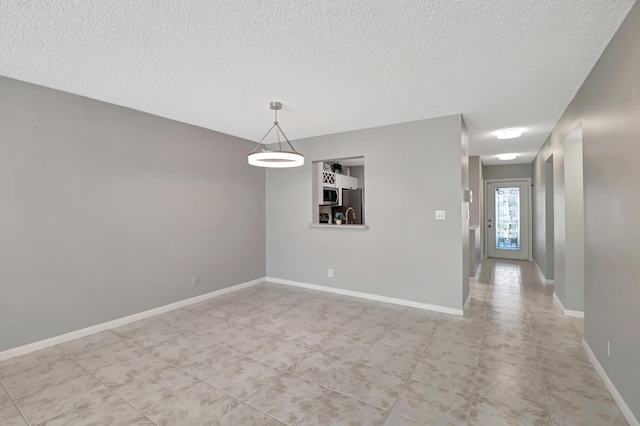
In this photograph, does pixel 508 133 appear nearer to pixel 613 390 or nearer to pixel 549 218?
pixel 549 218

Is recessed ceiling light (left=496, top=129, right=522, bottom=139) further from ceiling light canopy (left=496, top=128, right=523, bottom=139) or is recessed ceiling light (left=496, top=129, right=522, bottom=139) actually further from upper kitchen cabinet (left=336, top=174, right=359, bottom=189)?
upper kitchen cabinet (left=336, top=174, right=359, bottom=189)

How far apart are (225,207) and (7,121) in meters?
2.55

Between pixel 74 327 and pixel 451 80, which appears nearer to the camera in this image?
pixel 451 80

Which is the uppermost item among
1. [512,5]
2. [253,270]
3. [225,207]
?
[512,5]

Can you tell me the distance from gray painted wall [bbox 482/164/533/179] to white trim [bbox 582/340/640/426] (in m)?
6.31

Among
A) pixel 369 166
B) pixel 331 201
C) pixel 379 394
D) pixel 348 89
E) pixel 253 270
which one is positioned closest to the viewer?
pixel 379 394

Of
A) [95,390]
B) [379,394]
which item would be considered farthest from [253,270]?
[379,394]

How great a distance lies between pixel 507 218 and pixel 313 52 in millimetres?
7908

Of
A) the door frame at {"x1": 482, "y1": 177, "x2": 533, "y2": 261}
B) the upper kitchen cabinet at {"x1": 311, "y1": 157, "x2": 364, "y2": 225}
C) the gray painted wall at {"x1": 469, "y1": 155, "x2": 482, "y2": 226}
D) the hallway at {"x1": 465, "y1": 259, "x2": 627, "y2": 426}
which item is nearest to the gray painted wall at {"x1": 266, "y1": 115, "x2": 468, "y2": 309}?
the upper kitchen cabinet at {"x1": 311, "y1": 157, "x2": 364, "y2": 225}

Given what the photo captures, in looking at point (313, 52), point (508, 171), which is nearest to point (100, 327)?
point (313, 52)

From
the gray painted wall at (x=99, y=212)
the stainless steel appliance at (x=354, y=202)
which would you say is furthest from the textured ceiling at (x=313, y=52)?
the stainless steel appliance at (x=354, y=202)

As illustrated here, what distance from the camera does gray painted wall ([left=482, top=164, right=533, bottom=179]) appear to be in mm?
7852

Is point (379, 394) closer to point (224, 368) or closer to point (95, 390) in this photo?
point (224, 368)

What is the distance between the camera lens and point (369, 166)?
439 cm
